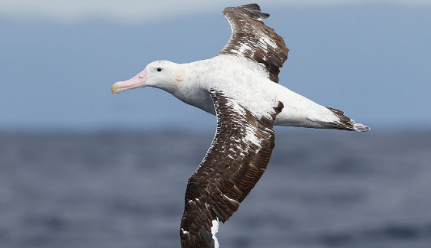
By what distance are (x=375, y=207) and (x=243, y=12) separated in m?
18.5

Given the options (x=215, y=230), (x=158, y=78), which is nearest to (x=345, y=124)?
(x=158, y=78)

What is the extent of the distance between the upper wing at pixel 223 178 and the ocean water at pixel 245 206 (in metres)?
14.9

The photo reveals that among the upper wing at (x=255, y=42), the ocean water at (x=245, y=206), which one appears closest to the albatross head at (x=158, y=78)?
the upper wing at (x=255, y=42)

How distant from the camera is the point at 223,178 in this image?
8.34 m

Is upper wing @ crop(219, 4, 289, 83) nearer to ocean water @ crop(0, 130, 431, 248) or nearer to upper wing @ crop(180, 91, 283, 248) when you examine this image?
upper wing @ crop(180, 91, 283, 248)

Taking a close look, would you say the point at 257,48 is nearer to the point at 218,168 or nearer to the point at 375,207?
the point at 218,168

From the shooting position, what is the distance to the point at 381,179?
129ft

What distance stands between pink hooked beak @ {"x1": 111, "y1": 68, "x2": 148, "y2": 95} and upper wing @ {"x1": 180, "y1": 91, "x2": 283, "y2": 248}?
2.08m

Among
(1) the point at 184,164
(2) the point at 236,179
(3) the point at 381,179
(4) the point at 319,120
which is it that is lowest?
(2) the point at 236,179

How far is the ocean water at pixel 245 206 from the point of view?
24875mm

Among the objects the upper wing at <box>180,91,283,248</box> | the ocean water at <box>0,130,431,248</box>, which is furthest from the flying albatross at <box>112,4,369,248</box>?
the ocean water at <box>0,130,431,248</box>

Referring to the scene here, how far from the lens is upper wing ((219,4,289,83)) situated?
11188mm

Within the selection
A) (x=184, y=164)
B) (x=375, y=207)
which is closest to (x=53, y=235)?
(x=375, y=207)

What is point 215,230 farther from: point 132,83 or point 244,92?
point 132,83
